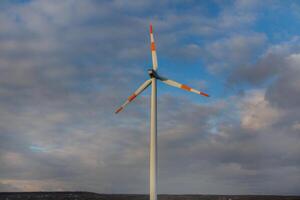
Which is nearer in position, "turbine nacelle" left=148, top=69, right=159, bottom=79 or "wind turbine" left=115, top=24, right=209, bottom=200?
"wind turbine" left=115, top=24, right=209, bottom=200

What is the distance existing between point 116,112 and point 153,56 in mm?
15318

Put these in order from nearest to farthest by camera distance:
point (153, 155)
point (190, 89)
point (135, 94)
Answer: point (153, 155)
point (190, 89)
point (135, 94)

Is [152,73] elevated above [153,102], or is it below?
above

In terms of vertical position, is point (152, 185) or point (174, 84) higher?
point (174, 84)

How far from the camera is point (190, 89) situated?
75.2m

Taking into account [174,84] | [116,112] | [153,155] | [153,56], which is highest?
[153,56]

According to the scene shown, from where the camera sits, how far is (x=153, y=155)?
68.6 metres

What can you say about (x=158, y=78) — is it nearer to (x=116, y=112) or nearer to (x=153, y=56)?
(x=153, y=56)

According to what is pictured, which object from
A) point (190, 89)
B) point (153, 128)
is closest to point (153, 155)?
point (153, 128)

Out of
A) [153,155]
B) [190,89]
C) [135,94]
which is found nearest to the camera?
[153,155]

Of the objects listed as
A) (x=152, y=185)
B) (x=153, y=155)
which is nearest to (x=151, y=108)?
(x=153, y=155)

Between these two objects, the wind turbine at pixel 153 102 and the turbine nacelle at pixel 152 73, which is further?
the turbine nacelle at pixel 152 73

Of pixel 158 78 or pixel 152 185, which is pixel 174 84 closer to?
Result: pixel 158 78

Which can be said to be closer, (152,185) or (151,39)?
(152,185)
